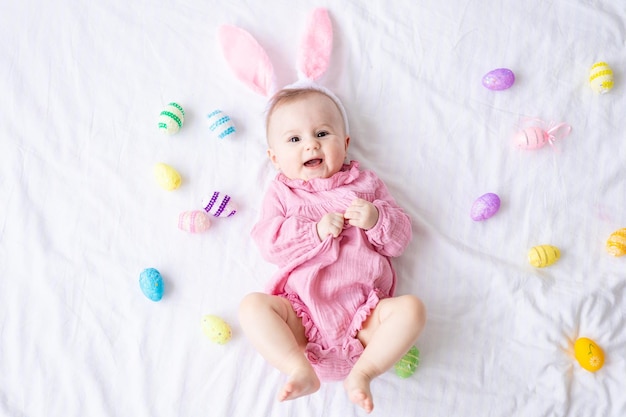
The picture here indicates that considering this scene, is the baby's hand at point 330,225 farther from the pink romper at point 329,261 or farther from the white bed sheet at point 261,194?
the white bed sheet at point 261,194

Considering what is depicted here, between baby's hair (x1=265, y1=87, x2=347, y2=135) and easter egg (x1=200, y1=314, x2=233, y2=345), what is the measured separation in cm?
52

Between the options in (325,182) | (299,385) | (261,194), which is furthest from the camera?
(261,194)

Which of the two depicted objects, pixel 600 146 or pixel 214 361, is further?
pixel 600 146

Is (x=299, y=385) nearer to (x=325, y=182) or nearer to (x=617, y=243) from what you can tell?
(x=325, y=182)

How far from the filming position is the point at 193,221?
1.58 metres

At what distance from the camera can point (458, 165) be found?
1.70 m

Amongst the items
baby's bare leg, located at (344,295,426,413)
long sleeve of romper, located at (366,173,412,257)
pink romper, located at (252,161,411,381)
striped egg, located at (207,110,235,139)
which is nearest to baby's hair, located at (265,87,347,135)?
striped egg, located at (207,110,235,139)

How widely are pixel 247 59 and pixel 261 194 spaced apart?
1.25 feet

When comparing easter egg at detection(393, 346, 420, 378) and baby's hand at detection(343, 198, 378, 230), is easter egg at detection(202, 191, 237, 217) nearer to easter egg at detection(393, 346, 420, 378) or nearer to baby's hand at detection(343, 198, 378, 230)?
baby's hand at detection(343, 198, 378, 230)

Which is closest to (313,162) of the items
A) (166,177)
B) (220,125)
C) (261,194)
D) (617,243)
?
(261,194)

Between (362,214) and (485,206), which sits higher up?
(362,214)

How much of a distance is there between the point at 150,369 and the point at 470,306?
820 millimetres

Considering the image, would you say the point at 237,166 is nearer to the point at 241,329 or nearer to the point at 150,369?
the point at 241,329

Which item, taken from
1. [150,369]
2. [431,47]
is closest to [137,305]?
[150,369]
